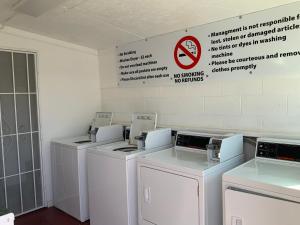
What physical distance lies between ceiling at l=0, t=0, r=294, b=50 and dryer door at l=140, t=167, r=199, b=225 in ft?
4.37

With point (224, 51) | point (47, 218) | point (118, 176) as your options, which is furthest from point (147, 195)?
point (47, 218)

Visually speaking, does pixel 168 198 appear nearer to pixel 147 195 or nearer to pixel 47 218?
pixel 147 195

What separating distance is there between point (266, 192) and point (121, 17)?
1880mm

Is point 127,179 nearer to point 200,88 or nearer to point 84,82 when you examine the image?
point 200,88

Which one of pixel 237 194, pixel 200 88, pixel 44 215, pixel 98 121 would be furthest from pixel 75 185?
pixel 237 194

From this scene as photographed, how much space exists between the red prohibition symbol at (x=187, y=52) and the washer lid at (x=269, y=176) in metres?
1.11

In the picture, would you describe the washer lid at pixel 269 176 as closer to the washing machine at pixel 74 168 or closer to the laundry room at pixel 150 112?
the laundry room at pixel 150 112

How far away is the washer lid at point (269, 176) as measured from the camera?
4.98ft

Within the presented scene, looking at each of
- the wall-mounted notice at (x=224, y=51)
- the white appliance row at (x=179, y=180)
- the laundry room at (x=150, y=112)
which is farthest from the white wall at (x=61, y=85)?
the wall-mounted notice at (x=224, y=51)

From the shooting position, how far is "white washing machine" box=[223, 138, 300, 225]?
4.84ft

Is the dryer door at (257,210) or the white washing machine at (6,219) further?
the dryer door at (257,210)

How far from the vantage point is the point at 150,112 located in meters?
3.12

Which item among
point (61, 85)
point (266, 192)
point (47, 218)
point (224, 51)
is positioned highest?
point (224, 51)

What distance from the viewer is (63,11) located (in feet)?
7.95
